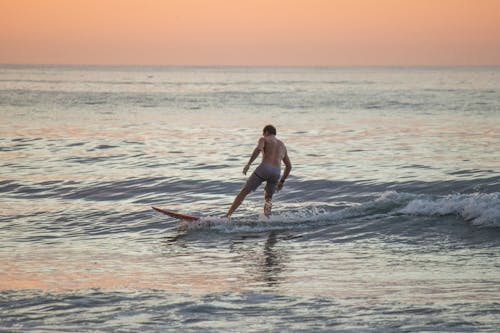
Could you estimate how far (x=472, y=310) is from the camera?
7.88m

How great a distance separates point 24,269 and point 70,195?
8.01 meters

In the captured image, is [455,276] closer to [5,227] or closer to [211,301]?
[211,301]

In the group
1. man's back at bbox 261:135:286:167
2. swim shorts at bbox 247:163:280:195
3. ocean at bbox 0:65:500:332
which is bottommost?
ocean at bbox 0:65:500:332

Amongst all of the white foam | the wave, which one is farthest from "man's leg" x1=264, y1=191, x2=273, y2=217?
the white foam

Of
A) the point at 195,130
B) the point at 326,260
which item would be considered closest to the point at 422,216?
the point at 326,260

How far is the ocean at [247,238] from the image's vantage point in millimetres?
8000

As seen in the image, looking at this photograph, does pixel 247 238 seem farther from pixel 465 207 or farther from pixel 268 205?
pixel 465 207

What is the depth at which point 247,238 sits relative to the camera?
1305cm

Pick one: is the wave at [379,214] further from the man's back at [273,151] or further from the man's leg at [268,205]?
the man's back at [273,151]

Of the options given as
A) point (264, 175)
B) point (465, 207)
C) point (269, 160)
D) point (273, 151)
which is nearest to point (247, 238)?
point (264, 175)

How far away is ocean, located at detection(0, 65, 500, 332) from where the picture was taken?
8.00 m

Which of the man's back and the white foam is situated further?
the man's back

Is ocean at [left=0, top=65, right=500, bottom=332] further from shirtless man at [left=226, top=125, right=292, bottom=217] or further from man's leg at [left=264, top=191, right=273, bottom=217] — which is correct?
shirtless man at [left=226, top=125, right=292, bottom=217]

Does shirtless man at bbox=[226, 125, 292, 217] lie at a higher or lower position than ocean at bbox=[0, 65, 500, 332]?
higher
